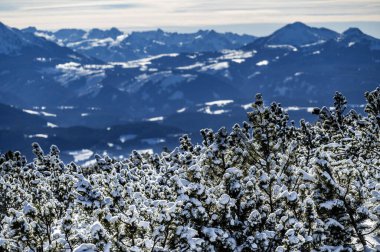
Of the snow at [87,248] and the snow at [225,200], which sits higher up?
the snow at [225,200]

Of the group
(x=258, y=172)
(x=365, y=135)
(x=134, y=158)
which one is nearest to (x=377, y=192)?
(x=258, y=172)

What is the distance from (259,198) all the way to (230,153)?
5902mm

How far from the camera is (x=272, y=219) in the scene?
22.6 m

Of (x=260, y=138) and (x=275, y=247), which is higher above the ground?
(x=260, y=138)

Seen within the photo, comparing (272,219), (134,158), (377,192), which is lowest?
(134,158)

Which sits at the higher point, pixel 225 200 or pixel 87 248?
pixel 225 200

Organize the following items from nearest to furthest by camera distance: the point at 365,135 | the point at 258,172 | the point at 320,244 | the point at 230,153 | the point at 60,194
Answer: the point at 320,244
the point at 258,172
the point at 230,153
the point at 365,135
the point at 60,194

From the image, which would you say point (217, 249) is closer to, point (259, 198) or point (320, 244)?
point (259, 198)

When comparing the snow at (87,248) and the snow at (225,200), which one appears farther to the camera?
the snow at (225,200)

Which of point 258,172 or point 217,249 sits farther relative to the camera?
point 258,172

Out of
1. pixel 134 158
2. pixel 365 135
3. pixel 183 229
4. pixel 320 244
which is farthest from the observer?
pixel 134 158

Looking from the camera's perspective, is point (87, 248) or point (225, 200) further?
point (225, 200)

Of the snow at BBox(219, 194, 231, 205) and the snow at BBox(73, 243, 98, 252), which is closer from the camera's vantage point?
the snow at BBox(73, 243, 98, 252)

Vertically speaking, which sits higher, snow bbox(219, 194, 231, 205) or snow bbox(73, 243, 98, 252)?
snow bbox(219, 194, 231, 205)
